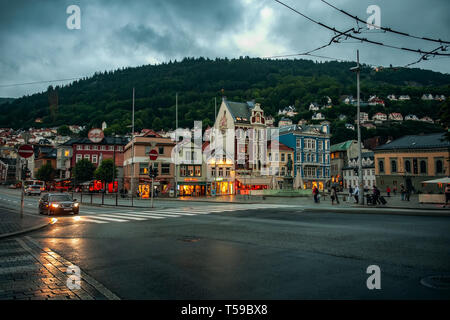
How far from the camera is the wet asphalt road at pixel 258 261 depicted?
5113 mm

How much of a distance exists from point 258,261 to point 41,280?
14.4ft

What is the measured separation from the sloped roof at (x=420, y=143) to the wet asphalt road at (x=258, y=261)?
5928 centimetres

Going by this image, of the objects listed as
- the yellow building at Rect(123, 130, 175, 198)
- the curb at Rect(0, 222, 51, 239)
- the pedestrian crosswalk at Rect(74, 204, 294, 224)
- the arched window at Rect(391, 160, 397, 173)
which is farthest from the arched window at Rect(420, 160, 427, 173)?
the curb at Rect(0, 222, 51, 239)

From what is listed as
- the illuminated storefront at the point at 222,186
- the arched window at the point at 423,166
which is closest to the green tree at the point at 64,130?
the illuminated storefront at the point at 222,186

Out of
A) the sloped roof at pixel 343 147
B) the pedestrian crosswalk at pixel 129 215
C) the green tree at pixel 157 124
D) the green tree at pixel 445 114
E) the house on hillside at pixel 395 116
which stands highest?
the house on hillside at pixel 395 116

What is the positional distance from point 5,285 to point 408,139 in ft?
247

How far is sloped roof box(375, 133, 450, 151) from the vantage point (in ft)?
199

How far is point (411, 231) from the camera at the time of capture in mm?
11562

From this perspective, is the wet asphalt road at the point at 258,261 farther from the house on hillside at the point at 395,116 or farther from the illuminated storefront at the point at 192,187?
the house on hillside at the point at 395,116

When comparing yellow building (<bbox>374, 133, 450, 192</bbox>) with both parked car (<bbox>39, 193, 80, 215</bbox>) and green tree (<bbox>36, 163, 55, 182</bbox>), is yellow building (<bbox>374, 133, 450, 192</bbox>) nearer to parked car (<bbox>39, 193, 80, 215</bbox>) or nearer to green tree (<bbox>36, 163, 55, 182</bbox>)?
parked car (<bbox>39, 193, 80, 215</bbox>)

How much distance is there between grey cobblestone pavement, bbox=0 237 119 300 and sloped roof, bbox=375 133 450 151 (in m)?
68.1

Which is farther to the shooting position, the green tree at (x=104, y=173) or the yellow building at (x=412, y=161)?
the green tree at (x=104, y=173)
